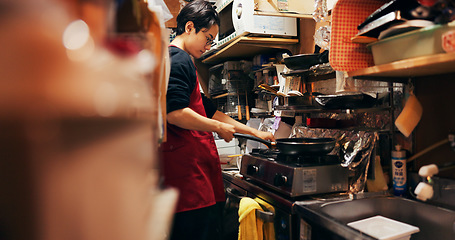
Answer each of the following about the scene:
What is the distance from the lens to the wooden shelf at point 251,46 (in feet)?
8.02

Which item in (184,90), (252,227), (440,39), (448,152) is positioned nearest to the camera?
(440,39)

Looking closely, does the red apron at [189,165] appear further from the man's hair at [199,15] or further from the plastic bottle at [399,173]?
the plastic bottle at [399,173]

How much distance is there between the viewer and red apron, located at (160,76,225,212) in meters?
1.62

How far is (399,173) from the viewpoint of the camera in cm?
153

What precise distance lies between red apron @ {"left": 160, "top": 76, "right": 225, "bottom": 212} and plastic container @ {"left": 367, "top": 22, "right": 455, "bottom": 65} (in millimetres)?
942

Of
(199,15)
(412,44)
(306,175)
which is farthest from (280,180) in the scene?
(199,15)

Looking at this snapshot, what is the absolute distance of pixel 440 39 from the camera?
991 mm

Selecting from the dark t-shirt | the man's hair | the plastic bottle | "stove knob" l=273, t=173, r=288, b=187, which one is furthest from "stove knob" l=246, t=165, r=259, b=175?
the man's hair

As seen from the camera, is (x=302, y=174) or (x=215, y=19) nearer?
(x=302, y=174)

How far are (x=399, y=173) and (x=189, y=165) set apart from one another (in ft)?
3.38

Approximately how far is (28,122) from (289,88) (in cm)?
216

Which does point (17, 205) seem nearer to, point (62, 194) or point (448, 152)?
point (62, 194)

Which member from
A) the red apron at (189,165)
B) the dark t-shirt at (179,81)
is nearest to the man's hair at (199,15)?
the dark t-shirt at (179,81)

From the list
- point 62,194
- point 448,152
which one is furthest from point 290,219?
point 62,194
